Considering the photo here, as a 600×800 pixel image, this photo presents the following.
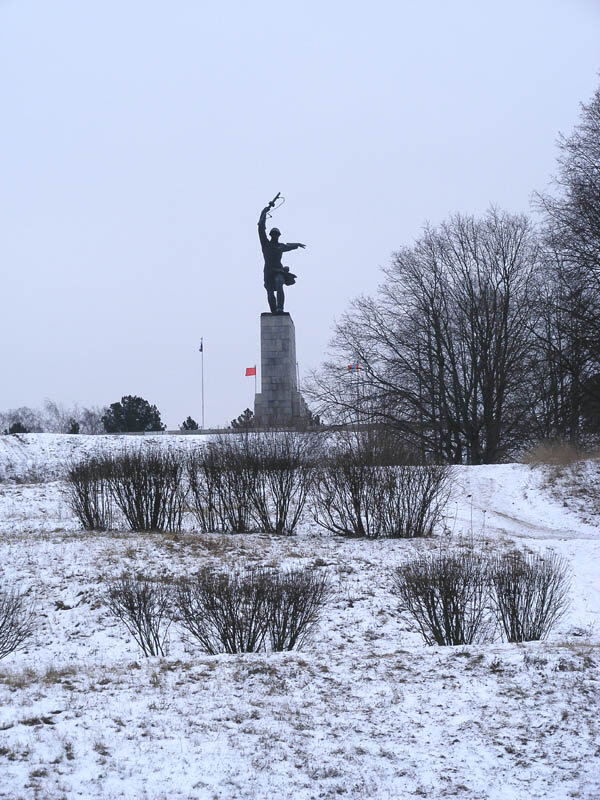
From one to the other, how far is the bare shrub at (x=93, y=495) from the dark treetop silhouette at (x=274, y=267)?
16.0 m

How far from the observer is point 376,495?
1443 cm

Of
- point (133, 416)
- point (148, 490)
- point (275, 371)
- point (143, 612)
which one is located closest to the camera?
point (143, 612)

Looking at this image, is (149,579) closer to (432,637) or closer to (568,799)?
(432,637)

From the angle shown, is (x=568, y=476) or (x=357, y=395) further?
(x=357, y=395)

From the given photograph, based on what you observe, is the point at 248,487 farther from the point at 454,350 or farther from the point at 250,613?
the point at 454,350

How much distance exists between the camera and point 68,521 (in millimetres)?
16000

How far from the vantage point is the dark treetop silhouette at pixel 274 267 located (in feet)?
99.3

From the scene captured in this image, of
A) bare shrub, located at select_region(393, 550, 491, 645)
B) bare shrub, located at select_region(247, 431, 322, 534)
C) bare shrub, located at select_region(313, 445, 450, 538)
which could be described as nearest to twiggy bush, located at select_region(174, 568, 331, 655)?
bare shrub, located at select_region(393, 550, 491, 645)

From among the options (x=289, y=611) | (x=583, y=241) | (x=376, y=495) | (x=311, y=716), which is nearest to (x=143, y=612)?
(x=289, y=611)

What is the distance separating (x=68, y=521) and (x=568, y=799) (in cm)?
1313

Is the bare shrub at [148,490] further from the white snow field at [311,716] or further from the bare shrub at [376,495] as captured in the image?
the white snow field at [311,716]

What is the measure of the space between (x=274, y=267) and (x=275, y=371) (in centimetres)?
404

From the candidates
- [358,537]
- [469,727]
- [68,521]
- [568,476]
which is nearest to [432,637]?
[469,727]

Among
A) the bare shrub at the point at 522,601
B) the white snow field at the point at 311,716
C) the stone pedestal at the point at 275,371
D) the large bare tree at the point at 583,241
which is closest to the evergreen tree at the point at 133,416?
the stone pedestal at the point at 275,371
